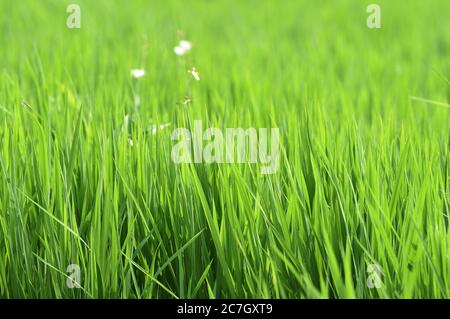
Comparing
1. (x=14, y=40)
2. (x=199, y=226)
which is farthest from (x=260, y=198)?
(x=14, y=40)

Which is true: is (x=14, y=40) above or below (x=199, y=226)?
above

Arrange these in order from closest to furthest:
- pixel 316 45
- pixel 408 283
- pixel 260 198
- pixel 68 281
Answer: pixel 408 283 → pixel 68 281 → pixel 260 198 → pixel 316 45

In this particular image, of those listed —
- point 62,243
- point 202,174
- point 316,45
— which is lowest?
point 62,243

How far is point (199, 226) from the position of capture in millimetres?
1683

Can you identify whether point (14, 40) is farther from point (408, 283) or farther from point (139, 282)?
point (408, 283)

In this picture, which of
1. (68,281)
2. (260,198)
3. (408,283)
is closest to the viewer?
(408,283)

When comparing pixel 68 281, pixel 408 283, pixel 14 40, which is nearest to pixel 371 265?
pixel 408 283

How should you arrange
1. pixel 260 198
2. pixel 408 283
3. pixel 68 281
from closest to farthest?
pixel 408 283 → pixel 68 281 → pixel 260 198

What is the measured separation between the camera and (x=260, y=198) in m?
1.70

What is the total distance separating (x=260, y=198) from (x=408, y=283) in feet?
1.27

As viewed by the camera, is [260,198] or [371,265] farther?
[260,198]

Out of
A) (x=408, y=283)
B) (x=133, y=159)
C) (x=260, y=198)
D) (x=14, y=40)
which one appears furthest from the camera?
(x=14, y=40)
